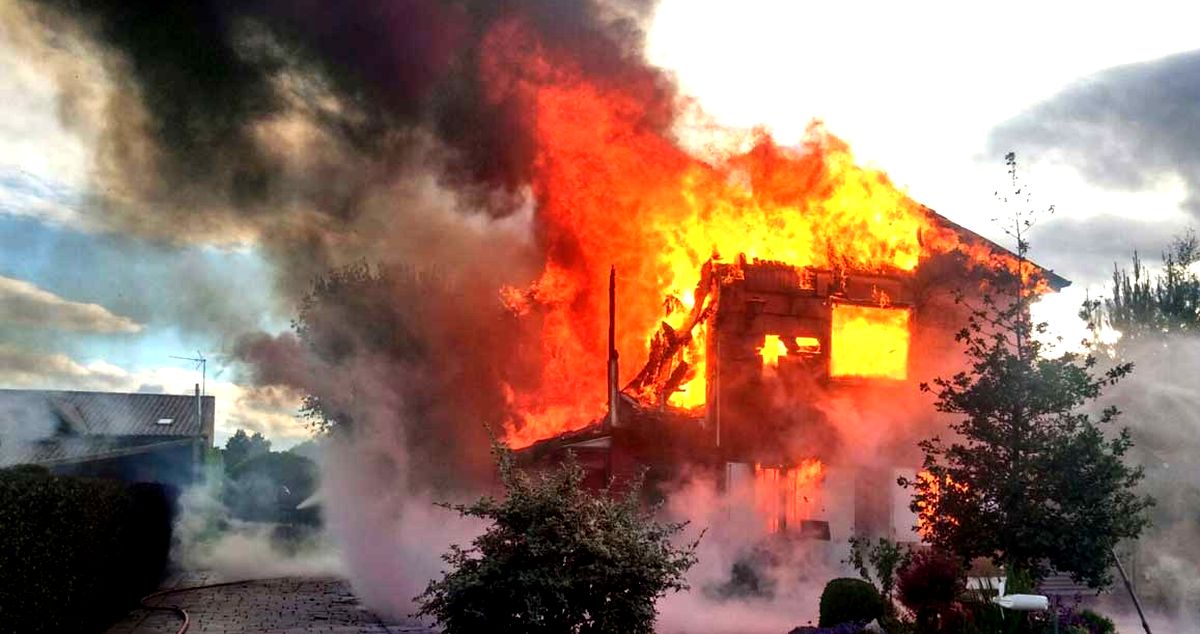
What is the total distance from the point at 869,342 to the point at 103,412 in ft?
92.1

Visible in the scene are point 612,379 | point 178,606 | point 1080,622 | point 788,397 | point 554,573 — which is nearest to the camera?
point 554,573

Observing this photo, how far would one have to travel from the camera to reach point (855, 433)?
2200cm

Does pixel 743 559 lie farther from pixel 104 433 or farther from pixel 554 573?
pixel 104 433

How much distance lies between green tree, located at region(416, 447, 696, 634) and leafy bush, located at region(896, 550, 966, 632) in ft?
13.2

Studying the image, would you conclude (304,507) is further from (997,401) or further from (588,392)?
(997,401)

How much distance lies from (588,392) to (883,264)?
816 cm

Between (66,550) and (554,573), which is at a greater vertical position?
(554,573)

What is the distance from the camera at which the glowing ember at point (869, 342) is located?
2244cm

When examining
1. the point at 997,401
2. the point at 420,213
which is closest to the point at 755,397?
the point at 997,401

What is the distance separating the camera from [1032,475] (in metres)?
13.7

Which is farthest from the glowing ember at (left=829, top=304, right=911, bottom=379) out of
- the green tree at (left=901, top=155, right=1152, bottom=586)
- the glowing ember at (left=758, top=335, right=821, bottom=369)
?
the green tree at (left=901, top=155, right=1152, bottom=586)

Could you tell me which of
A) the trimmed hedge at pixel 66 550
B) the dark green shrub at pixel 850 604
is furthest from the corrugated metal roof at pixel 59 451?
the dark green shrub at pixel 850 604

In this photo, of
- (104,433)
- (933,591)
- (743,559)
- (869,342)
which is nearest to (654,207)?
(869,342)

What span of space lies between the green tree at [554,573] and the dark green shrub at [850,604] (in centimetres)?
477
